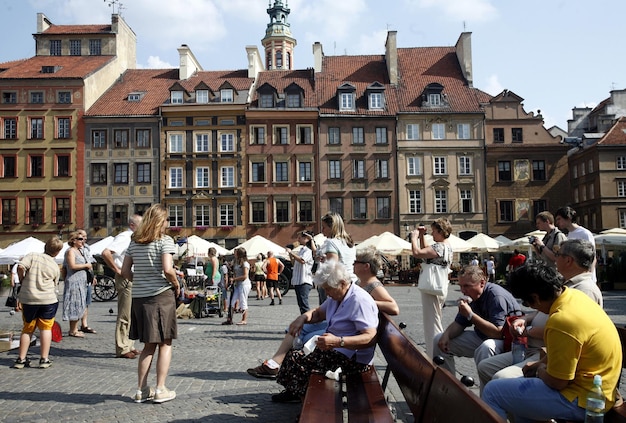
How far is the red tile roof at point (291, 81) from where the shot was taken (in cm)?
4562

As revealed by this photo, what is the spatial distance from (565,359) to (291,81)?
45201 mm

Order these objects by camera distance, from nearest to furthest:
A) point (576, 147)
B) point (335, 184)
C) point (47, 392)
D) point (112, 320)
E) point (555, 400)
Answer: point (555, 400) → point (47, 392) → point (112, 320) → point (335, 184) → point (576, 147)

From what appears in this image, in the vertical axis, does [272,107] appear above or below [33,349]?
above

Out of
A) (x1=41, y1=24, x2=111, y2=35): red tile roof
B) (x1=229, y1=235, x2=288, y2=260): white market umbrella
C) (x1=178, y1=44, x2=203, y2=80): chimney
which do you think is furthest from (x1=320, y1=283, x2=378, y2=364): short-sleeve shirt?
(x1=41, y1=24, x2=111, y2=35): red tile roof

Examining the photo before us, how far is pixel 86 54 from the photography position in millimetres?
48719

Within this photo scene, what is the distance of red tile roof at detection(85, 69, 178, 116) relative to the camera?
44.6 m

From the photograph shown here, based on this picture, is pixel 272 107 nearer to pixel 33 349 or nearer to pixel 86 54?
pixel 86 54

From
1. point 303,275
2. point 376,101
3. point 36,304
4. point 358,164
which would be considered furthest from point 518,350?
point 376,101

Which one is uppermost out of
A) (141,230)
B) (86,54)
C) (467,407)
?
(86,54)

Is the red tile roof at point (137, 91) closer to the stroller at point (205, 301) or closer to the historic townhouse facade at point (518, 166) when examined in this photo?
the historic townhouse facade at point (518, 166)

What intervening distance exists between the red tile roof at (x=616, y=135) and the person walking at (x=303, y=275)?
4297 cm

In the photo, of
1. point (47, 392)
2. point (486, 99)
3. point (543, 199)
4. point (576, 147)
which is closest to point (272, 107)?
Answer: point (486, 99)

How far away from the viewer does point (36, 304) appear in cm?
817

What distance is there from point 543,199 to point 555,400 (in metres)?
43.4
